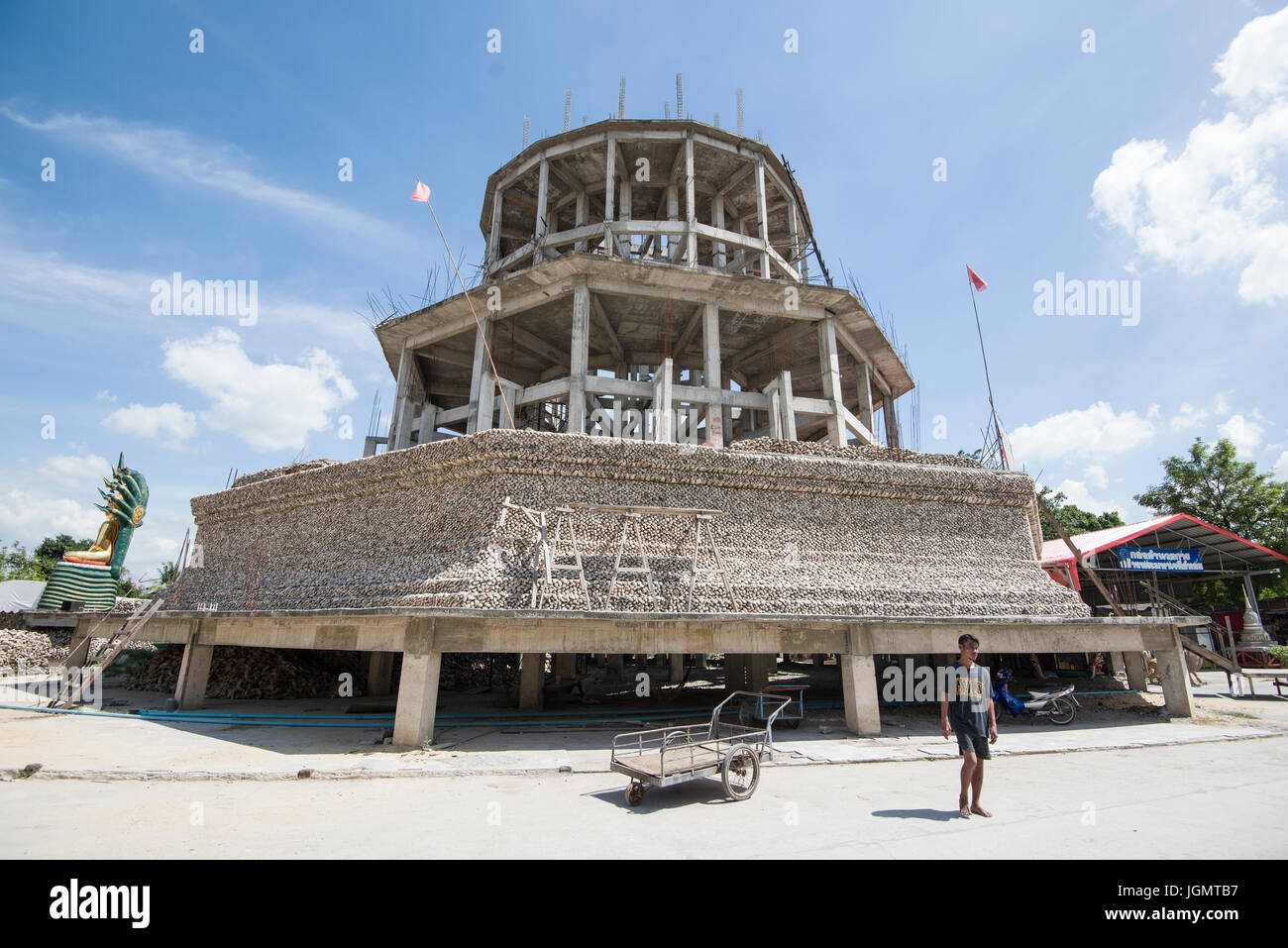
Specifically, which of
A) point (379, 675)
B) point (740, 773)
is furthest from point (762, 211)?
point (740, 773)

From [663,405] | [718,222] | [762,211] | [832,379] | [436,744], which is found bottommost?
[436,744]

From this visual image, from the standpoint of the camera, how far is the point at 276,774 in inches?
322

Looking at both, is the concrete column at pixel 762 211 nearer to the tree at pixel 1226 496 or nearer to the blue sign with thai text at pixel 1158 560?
the blue sign with thai text at pixel 1158 560

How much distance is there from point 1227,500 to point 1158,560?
Result: 1520 centimetres

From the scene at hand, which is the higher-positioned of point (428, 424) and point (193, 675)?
point (428, 424)

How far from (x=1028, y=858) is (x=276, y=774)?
8.56 metres

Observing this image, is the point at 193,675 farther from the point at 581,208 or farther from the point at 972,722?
the point at 581,208

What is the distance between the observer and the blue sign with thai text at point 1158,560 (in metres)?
25.0

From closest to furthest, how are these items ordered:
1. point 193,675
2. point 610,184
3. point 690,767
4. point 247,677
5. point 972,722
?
point 972,722 → point 690,767 → point 193,675 → point 247,677 → point 610,184

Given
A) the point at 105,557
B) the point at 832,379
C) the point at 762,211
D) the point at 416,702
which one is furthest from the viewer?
the point at 762,211

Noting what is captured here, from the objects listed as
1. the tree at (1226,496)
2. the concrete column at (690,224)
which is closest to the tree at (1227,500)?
the tree at (1226,496)

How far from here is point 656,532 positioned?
13.2 metres
